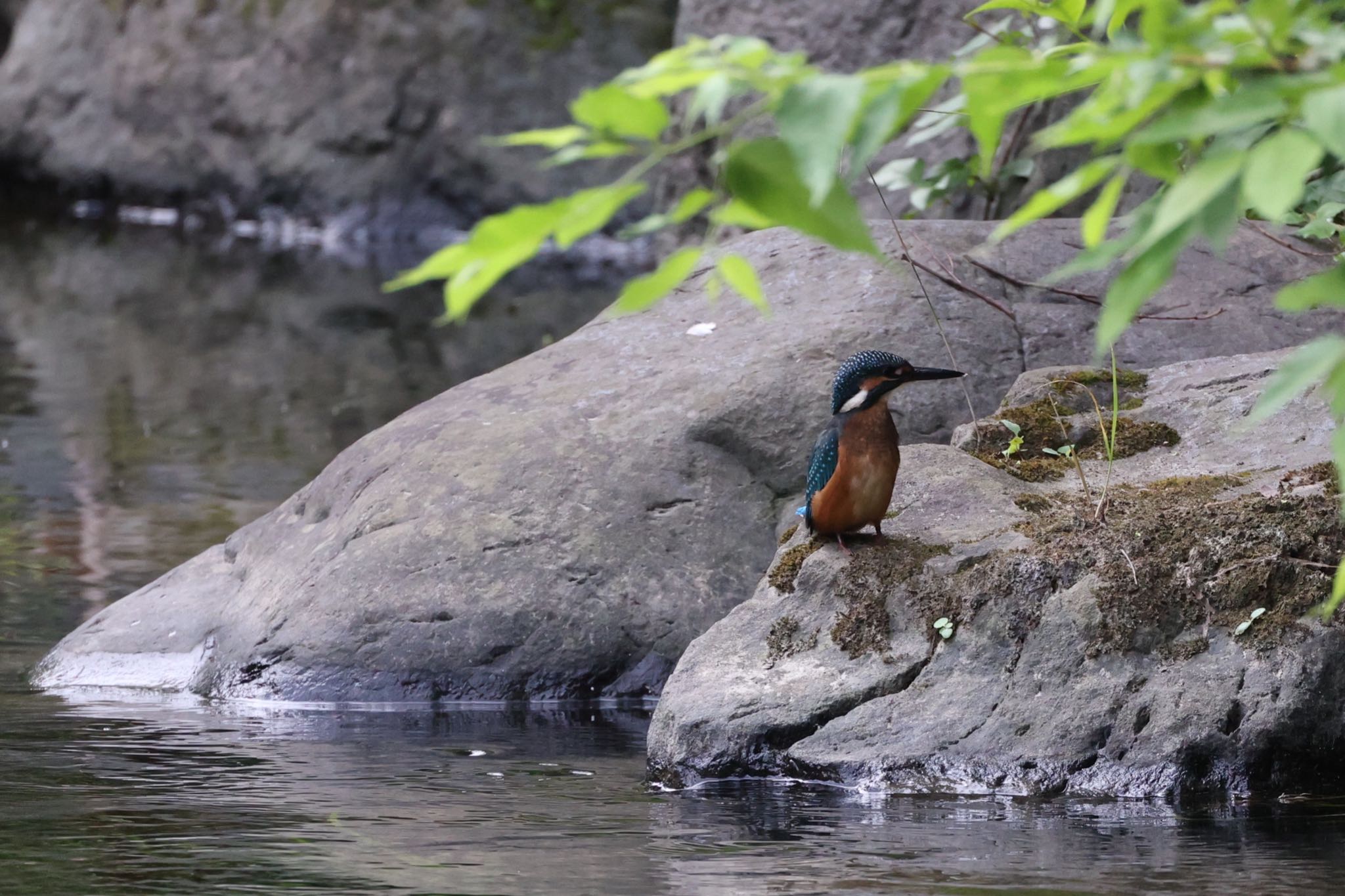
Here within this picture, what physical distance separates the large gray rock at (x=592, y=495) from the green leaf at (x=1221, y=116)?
385 centimetres

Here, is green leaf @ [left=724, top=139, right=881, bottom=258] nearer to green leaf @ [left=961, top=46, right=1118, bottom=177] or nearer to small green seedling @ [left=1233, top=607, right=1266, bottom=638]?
green leaf @ [left=961, top=46, right=1118, bottom=177]

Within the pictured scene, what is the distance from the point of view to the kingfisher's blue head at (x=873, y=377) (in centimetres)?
436

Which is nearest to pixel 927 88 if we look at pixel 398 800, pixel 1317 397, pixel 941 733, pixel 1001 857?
pixel 1001 857

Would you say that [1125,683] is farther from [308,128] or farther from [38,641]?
[308,128]

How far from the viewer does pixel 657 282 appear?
1689 millimetres

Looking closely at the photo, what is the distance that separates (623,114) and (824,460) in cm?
281

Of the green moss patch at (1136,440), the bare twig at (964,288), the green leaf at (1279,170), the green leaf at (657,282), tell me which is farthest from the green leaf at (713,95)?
the bare twig at (964,288)

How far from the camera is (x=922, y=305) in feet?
19.7

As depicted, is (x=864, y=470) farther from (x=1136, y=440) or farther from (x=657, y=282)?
(x=657, y=282)

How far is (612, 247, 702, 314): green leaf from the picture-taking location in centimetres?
167

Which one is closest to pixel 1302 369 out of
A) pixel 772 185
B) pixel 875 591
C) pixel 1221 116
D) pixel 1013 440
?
pixel 1221 116

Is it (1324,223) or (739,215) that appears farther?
(1324,223)

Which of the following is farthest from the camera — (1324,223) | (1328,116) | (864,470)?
(1324,223)

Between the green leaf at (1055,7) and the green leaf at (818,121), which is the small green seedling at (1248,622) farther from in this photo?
the green leaf at (818,121)
